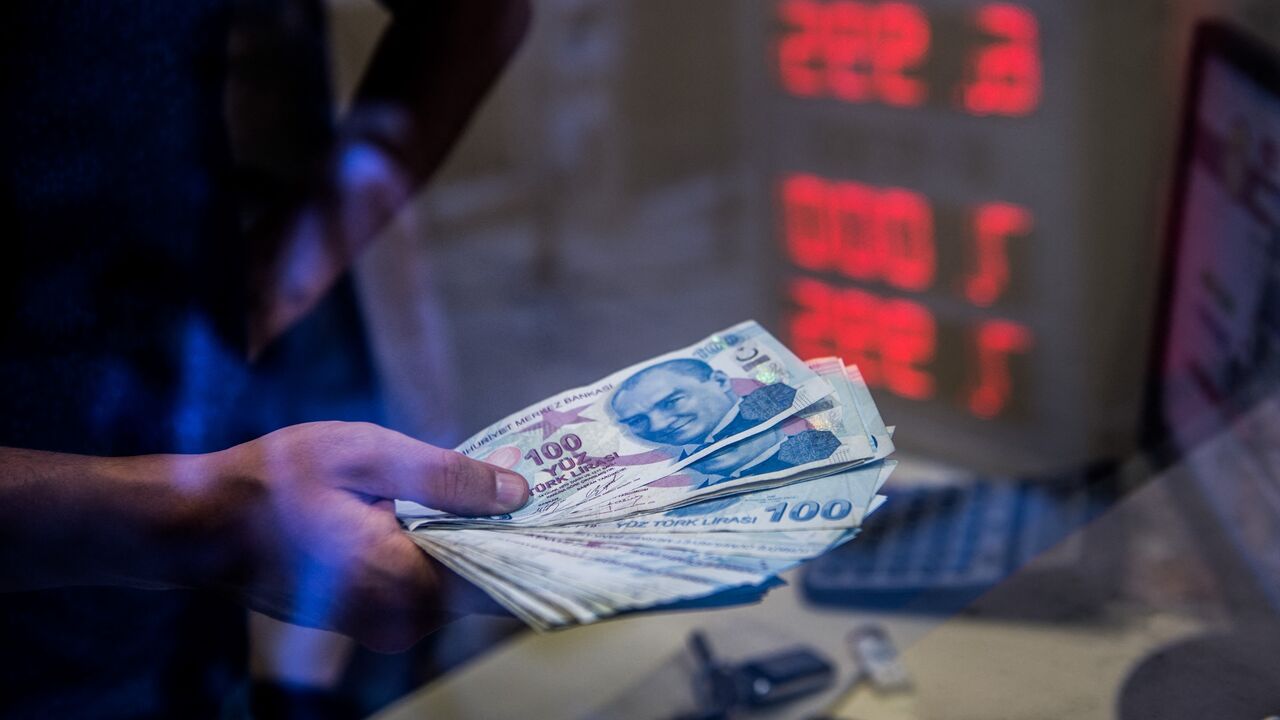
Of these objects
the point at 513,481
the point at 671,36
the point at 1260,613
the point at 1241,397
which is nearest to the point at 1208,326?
the point at 1241,397

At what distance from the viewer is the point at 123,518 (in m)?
0.63

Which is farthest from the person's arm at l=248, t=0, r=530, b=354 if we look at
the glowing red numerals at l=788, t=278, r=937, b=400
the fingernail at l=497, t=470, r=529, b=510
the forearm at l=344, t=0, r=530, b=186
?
the glowing red numerals at l=788, t=278, r=937, b=400

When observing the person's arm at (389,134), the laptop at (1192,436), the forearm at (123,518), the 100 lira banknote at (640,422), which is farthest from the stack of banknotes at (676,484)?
the person's arm at (389,134)

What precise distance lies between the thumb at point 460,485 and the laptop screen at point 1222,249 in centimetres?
54

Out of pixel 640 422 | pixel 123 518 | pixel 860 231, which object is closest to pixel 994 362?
pixel 860 231

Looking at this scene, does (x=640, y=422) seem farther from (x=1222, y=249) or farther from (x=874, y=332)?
(x=874, y=332)

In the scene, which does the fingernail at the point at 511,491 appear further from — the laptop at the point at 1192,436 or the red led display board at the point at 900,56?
the red led display board at the point at 900,56

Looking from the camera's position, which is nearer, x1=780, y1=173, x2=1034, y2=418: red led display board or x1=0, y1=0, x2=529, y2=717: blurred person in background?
x1=0, y1=0, x2=529, y2=717: blurred person in background

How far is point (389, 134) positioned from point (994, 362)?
0.97 metres

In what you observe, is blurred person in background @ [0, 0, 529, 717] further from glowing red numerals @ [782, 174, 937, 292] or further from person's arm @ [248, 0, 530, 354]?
glowing red numerals @ [782, 174, 937, 292]

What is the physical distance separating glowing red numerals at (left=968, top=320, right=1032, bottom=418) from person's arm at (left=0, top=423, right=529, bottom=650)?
3.80 feet

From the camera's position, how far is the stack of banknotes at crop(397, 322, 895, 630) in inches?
20.8

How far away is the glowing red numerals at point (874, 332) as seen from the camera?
171cm

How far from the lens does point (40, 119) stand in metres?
0.82
